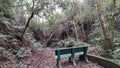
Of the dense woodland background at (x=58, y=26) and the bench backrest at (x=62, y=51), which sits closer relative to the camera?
the bench backrest at (x=62, y=51)

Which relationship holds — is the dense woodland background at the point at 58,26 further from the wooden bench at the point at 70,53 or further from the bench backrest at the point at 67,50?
the bench backrest at the point at 67,50

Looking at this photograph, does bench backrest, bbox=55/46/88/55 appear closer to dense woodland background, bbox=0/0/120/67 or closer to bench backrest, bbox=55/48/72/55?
bench backrest, bbox=55/48/72/55

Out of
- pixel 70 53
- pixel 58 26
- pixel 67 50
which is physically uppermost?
pixel 58 26

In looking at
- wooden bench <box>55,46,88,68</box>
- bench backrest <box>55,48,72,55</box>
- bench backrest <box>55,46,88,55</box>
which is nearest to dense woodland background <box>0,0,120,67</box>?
wooden bench <box>55,46,88,68</box>

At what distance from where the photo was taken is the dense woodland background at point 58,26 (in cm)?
710

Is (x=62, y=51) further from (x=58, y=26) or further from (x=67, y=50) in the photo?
(x=58, y=26)

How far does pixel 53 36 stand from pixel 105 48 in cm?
1048

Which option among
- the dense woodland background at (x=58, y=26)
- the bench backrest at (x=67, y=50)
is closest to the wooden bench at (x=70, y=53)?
the bench backrest at (x=67, y=50)

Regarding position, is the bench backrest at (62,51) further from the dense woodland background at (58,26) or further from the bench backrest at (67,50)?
the dense woodland background at (58,26)

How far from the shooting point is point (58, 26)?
16203 millimetres

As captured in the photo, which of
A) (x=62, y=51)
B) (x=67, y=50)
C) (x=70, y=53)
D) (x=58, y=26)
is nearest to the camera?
(x=62, y=51)

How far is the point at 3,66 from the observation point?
5.13 metres

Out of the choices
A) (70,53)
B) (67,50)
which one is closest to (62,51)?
(67,50)

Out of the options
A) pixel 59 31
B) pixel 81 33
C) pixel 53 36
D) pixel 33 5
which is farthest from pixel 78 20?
pixel 33 5
